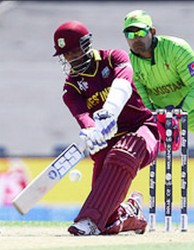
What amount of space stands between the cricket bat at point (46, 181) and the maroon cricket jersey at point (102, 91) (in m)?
0.43

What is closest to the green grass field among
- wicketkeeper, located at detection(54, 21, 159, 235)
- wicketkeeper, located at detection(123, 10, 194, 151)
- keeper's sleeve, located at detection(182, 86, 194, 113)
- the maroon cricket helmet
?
wicketkeeper, located at detection(54, 21, 159, 235)

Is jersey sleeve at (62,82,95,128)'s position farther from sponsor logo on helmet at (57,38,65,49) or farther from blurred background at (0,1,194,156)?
blurred background at (0,1,194,156)

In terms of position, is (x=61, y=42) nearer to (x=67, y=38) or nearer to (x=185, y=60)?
(x=67, y=38)

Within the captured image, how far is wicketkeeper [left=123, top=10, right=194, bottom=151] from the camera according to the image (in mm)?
7609

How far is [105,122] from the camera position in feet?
19.2

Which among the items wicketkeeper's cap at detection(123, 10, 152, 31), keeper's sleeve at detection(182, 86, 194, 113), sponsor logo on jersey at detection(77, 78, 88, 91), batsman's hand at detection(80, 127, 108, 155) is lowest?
batsman's hand at detection(80, 127, 108, 155)

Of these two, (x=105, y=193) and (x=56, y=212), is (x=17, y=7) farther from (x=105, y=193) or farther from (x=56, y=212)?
(x=105, y=193)

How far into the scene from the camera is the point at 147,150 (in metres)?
6.30

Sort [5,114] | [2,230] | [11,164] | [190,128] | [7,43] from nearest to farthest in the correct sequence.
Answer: [2,230], [190,128], [11,164], [5,114], [7,43]

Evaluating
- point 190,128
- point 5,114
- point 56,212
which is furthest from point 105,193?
point 5,114

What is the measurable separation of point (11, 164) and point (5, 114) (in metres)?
7.44

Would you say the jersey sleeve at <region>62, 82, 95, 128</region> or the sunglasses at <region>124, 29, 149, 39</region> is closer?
the jersey sleeve at <region>62, 82, 95, 128</region>

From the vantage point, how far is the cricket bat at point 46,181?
5648 mm

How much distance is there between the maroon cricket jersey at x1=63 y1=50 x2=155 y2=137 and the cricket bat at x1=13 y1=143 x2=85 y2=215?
0.43 meters
